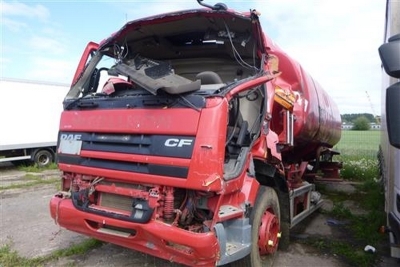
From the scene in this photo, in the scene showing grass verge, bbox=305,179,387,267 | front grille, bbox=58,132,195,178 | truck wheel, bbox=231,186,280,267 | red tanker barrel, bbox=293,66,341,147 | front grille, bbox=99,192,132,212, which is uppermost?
red tanker barrel, bbox=293,66,341,147

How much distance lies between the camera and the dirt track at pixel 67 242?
411cm

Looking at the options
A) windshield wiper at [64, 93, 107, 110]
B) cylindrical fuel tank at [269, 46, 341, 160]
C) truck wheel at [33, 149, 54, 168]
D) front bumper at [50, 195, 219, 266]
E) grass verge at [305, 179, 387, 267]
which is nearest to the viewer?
front bumper at [50, 195, 219, 266]

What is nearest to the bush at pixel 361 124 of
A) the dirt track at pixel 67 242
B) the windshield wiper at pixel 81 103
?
the dirt track at pixel 67 242

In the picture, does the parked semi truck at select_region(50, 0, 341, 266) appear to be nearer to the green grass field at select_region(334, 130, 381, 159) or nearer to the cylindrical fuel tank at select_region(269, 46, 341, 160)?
the cylindrical fuel tank at select_region(269, 46, 341, 160)

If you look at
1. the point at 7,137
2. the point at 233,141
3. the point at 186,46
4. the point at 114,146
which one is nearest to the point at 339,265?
the point at 233,141

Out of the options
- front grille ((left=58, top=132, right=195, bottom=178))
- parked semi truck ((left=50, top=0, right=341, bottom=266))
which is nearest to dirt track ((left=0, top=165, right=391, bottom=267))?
parked semi truck ((left=50, top=0, right=341, bottom=266))

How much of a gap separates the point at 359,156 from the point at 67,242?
46.2ft

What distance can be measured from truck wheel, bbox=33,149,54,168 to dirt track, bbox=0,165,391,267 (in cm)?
611

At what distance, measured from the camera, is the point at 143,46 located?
14.5 feet

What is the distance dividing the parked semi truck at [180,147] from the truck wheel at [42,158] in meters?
10.0

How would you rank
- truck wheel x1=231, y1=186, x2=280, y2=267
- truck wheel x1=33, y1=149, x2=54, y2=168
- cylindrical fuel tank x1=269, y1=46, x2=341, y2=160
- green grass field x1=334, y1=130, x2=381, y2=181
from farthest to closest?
truck wheel x1=33, y1=149, x2=54, y2=168, green grass field x1=334, y1=130, x2=381, y2=181, cylindrical fuel tank x1=269, y1=46, x2=341, y2=160, truck wheel x1=231, y1=186, x2=280, y2=267

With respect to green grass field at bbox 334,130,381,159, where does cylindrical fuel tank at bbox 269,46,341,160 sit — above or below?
above

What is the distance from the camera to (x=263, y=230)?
11.9 feet

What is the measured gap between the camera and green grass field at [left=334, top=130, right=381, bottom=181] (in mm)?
10617
